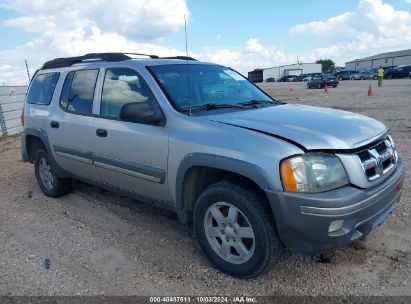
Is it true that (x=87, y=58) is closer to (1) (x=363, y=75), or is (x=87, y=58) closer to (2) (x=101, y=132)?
(2) (x=101, y=132)

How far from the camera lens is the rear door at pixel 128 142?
12.0ft

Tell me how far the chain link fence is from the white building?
244ft

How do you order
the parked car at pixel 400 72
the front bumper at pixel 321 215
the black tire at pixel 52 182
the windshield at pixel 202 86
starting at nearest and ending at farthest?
the front bumper at pixel 321 215
the windshield at pixel 202 86
the black tire at pixel 52 182
the parked car at pixel 400 72

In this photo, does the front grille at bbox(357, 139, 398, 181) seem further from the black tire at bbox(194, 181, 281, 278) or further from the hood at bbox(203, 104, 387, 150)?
the black tire at bbox(194, 181, 281, 278)

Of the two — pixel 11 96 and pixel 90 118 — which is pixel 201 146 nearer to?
pixel 90 118

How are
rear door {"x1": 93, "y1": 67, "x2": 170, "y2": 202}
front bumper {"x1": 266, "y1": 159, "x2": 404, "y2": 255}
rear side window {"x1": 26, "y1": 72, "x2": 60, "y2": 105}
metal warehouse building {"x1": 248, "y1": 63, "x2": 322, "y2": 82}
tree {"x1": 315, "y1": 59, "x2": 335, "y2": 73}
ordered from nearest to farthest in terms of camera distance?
front bumper {"x1": 266, "y1": 159, "x2": 404, "y2": 255} < rear door {"x1": 93, "y1": 67, "x2": 170, "y2": 202} < rear side window {"x1": 26, "y1": 72, "x2": 60, "y2": 105} < metal warehouse building {"x1": 248, "y1": 63, "x2": 322, "y2": 82} < tree {"x1": 315, "y1": 59, "x2": 335, "y2": 73}

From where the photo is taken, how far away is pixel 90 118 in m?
4.44

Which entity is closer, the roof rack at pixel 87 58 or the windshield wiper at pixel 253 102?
the windshield wiper at pixel 253 102

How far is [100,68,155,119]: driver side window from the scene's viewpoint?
12.8 ft

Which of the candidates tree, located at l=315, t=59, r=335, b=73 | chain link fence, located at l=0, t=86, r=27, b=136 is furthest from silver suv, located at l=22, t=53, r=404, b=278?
tree, located at l=315, t=59, r=335, b=73

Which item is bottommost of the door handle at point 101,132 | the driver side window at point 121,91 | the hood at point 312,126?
the door handle at point 101,132

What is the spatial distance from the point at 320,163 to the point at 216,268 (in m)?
1.35

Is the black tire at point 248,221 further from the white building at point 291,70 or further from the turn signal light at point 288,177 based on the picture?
the white building at point 291,70

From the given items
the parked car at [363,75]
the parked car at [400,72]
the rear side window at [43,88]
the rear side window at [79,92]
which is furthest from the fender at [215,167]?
the parked car at [363,75]
